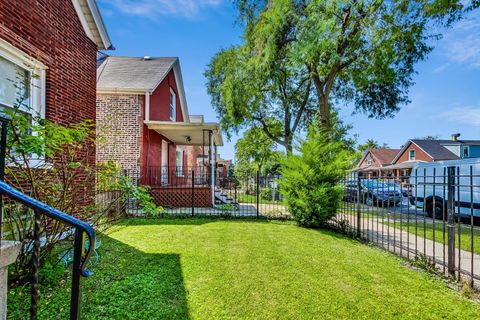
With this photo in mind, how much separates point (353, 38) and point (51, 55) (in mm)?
10401

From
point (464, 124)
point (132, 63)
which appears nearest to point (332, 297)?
point (132, 63)

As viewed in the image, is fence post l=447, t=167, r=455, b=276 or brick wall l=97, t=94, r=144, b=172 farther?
brick wall l=97, t=94, r=144, b=172

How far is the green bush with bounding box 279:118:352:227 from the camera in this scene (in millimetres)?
7621

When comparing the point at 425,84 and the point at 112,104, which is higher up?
the point at 425,84

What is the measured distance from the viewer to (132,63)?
46.5 feet

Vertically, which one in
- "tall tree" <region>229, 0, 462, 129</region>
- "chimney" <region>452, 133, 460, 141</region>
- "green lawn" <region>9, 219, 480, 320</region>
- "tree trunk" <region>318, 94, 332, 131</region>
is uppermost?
"tall tree" <region>229, 0, 462, 129</region>

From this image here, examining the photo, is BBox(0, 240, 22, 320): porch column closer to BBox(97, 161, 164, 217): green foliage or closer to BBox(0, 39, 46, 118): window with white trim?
BBox(97, 161, 164, 217): green foliage

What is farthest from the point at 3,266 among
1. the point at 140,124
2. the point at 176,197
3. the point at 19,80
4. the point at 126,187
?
the point at 140,124

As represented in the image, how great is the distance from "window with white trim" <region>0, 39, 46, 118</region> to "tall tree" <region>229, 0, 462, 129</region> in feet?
29.0

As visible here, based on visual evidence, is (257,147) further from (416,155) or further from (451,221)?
(416,155)

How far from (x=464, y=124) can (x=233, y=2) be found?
125 ft

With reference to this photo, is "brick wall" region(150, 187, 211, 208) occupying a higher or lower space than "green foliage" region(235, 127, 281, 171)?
lower

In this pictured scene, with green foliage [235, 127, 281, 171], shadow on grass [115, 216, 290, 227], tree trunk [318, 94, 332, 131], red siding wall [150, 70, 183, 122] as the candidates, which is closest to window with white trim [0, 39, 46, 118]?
shadow on grass [115, 216, 290, 227]

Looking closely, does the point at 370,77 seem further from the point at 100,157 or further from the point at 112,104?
the point at 100,157
